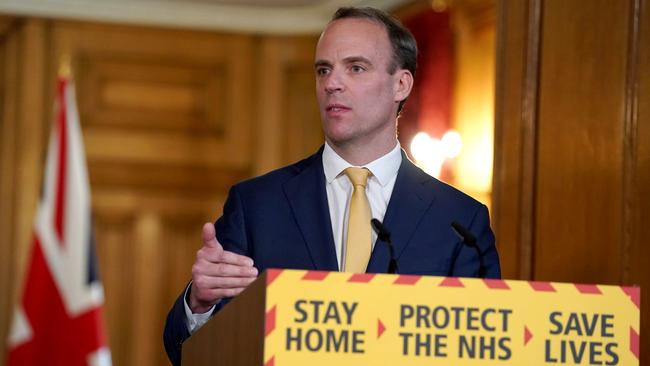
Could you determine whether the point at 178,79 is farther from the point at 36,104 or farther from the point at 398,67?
the point at 398,67

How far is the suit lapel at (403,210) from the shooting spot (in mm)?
2445

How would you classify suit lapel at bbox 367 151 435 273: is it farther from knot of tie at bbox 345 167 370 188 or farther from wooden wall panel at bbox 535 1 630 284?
wooden wall panel at bbox 535 1 630 284

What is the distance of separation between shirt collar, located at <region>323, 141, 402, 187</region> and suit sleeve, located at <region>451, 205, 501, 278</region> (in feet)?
0.77

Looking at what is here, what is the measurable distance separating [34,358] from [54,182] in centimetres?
87

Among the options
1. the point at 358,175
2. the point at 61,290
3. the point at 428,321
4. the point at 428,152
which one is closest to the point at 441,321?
the point at 428,321

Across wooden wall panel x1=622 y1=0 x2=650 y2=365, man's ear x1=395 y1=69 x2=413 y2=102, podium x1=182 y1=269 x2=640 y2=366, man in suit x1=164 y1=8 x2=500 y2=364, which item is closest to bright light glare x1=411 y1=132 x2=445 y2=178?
wooden wall panel x1=622 y1=0 x2=650 y2=365

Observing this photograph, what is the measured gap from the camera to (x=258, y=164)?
298 inches

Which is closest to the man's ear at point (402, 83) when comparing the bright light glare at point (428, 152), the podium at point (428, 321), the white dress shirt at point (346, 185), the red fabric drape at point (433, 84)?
the white dress shirt at point (346, 185)

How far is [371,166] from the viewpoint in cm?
273

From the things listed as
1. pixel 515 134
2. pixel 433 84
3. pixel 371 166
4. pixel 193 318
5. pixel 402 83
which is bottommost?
pixel 193 318

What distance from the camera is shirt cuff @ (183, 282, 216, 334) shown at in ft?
7.89

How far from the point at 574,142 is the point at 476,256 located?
854mm

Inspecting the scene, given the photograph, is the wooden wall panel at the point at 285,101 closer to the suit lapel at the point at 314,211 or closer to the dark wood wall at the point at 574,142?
the dark wood wall at the point at 574,142

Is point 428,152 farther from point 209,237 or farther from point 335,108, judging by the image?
point 209,237
